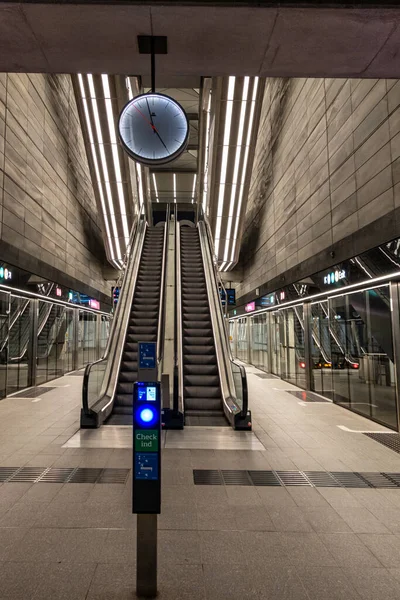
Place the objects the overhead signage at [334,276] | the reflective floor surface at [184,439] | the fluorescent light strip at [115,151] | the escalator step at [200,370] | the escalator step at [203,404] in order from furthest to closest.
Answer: the fluorescent light strip at [115,151]
the escalator step at [200,370]
the overhead signage at [334,276]
the escalator step at [203,404]
the reflective floor surface at [184,439]

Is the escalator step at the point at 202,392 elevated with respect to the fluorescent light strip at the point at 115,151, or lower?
lower

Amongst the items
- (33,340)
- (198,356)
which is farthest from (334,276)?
(33,340)

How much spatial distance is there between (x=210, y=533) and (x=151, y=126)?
3462mm

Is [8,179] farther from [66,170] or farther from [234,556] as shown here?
[234,556]

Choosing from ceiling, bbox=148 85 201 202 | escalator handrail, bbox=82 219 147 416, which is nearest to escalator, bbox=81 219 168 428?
escalator handrail, bbox=82 219 147 416

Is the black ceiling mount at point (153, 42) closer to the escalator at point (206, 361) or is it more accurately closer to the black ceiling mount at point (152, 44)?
the black ceiling mount at point (152, 44)

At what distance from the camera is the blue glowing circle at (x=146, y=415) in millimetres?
2242

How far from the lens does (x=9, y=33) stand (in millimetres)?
2541

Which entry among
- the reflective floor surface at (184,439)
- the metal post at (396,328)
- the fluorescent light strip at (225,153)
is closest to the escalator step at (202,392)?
the reflective floor surface at (184,439)

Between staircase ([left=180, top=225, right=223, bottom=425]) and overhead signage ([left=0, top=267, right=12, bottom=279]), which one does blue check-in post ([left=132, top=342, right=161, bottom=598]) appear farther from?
overhead signage ([left=0, top=267, right=12, bottom=279])

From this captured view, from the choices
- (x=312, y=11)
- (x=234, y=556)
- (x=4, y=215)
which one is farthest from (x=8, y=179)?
(x=234, y=556)

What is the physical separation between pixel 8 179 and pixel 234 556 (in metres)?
8.49

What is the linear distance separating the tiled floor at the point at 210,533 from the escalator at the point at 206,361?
5.07ft

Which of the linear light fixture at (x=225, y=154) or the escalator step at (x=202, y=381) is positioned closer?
the escalator step at (x=202, y=381)
